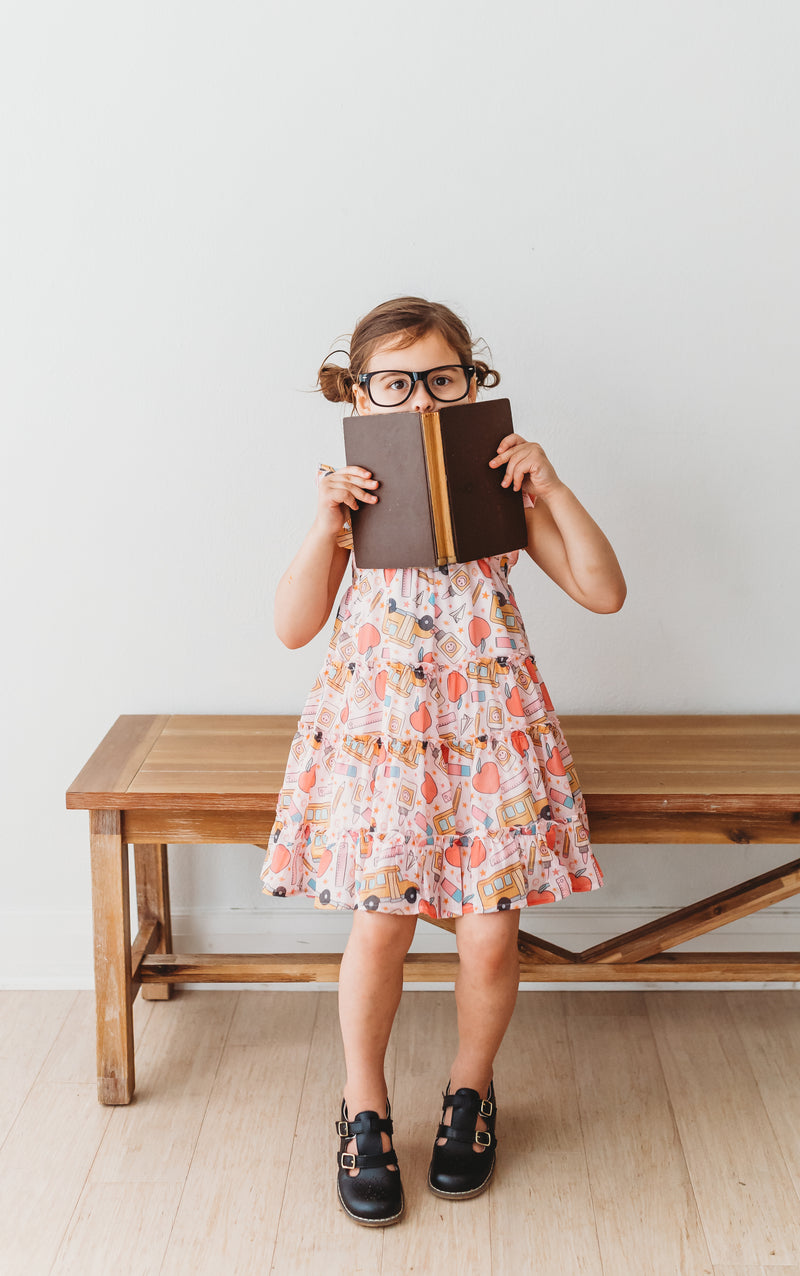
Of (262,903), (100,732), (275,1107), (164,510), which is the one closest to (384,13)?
(164,510)

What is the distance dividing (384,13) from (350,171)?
22 cm

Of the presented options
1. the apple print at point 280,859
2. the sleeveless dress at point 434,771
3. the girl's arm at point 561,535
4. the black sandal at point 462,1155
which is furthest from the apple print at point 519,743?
the black sandal at point 462,1155

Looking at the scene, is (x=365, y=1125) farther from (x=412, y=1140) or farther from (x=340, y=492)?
(x=340, y=492)

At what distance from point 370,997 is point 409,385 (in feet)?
2.45

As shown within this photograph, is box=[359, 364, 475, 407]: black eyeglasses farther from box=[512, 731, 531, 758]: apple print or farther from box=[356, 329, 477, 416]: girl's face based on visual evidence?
box=[512, 731, 531, 758]: apple print

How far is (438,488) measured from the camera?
1.34 meters

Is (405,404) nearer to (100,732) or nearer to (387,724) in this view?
(387,724)

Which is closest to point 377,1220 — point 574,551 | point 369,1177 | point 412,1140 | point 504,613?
point 369,1177

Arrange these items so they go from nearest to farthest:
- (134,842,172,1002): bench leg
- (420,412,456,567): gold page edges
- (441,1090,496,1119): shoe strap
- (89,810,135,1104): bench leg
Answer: (420,412,456,567): gold page edges, (441,1090,496,1119): shoe strap, (89,810,135,1104): bench leg, (134,842,172,1002): bench leg

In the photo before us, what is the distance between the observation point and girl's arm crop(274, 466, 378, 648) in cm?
137

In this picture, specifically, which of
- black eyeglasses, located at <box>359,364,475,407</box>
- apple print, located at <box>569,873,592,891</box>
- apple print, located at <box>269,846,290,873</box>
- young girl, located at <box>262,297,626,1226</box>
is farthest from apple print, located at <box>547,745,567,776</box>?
black eyeglasses, located at <box>359,364,475,407</box>

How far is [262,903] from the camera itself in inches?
75.8

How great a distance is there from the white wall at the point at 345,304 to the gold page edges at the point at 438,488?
1.45ft

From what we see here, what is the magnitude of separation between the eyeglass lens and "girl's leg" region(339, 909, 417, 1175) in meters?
0.63
